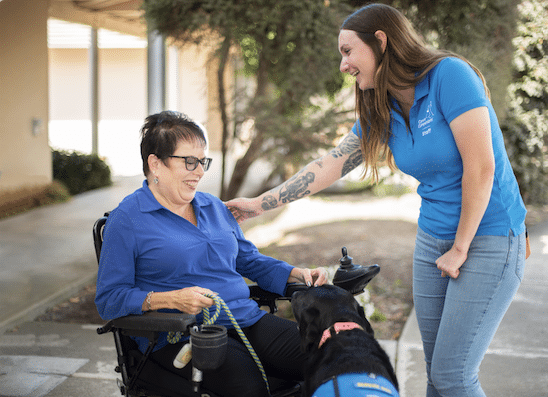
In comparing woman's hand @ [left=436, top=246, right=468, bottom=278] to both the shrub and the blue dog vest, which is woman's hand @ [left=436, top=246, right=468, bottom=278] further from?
the shrub

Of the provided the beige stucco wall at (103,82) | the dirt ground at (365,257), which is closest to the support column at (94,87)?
the dirt ground at (365,257)

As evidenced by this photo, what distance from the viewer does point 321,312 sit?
199cm

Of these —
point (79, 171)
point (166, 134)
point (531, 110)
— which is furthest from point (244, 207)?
point (79, 171)

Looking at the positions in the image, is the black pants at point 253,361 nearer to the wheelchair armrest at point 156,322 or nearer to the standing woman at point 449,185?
the wheelchair armrest at point 156,322

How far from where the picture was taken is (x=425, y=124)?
1.92m

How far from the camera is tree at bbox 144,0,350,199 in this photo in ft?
16.7

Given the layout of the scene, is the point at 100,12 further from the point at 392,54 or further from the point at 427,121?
the point at 427,121

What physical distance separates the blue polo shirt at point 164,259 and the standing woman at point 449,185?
0.72 meters

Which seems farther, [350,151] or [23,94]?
[23,94]

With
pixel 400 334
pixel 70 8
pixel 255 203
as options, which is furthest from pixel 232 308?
pixel 70 8

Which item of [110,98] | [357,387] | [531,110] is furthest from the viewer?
[110,98]

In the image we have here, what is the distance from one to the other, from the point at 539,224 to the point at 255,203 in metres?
6.87

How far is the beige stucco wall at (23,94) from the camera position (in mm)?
8211

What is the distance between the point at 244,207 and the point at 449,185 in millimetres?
957
